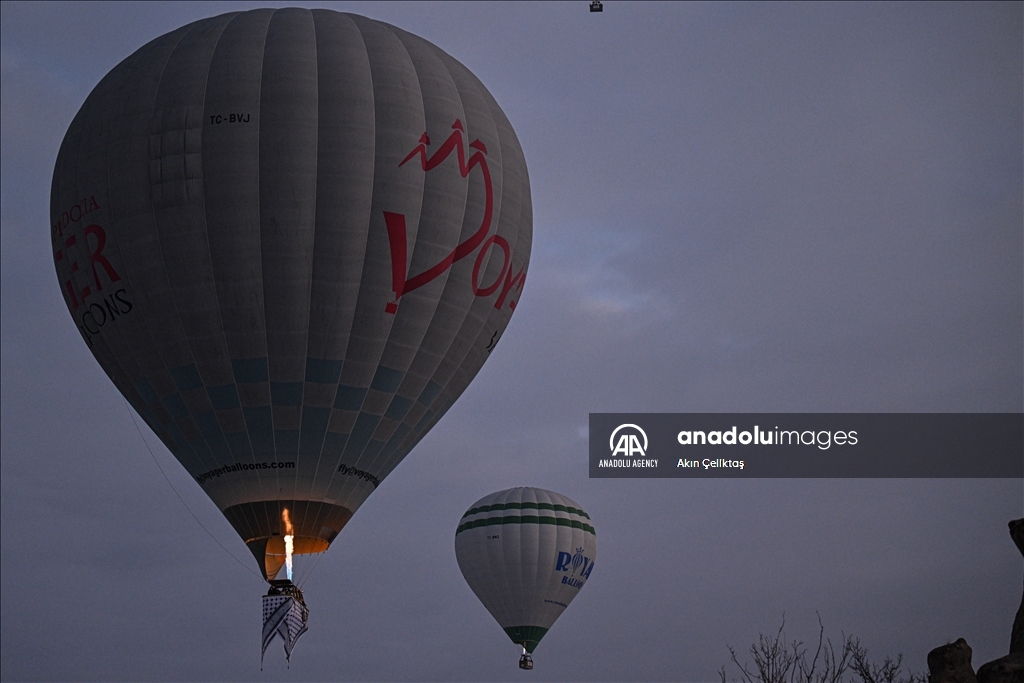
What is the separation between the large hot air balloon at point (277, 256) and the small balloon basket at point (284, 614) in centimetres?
43

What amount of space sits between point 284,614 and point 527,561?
67.2 feet

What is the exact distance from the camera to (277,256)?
79.0 ft

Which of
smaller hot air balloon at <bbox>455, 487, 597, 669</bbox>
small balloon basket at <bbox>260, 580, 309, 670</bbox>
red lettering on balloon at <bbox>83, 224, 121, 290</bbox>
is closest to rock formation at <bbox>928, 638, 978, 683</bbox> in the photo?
small balloon basket at <bbox>260, 580, 309, 670</bbox>

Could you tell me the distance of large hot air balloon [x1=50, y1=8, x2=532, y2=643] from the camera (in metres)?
24.2

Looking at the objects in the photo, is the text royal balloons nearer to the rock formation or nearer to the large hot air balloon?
the large hot air balloon

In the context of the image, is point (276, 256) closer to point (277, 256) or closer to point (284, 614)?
point (277, 256)

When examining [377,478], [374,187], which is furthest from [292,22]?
[377,478]

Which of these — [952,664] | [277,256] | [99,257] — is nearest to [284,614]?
[277,256]

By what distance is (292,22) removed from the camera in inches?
1027

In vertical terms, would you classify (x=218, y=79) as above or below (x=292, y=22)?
below

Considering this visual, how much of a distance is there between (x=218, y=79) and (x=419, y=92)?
4.06 metres

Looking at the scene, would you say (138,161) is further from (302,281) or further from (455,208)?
(455,208)

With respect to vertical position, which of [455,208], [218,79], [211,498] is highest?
[218,79]

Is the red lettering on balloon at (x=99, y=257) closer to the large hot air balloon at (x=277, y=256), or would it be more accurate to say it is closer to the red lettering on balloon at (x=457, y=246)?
the large hot air balloon at (x=277, y=256)
